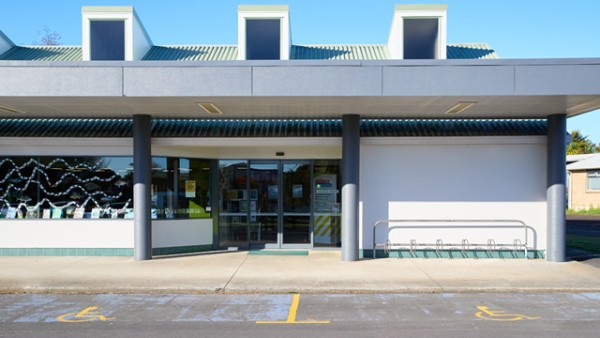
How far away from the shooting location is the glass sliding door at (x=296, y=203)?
1293cm

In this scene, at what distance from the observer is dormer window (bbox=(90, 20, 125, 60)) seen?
15.3 meters

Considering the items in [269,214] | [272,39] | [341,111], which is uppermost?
[272,39]

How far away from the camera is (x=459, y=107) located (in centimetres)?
1023

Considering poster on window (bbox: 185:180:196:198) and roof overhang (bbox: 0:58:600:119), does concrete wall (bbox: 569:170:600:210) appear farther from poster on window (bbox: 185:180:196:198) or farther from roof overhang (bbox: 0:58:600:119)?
poster on window (bbox: 185:180:196:198)

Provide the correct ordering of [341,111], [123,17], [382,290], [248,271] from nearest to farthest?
[382,290] < [248,271] < [341,111] < [123,17]

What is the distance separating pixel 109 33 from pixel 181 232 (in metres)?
7.50

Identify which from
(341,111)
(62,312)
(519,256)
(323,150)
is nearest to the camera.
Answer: (62,312)

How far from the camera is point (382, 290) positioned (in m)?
8.54

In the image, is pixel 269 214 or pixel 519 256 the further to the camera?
pixel 269 214

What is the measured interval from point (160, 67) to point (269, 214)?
541 cm

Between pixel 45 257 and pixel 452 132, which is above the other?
pixel 452 132

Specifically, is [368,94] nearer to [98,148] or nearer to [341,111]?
[341,111]

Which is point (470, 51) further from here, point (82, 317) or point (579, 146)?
point (579, 146)

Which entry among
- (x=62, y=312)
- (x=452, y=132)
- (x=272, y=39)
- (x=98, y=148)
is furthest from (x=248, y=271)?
(x=272, y=39)
